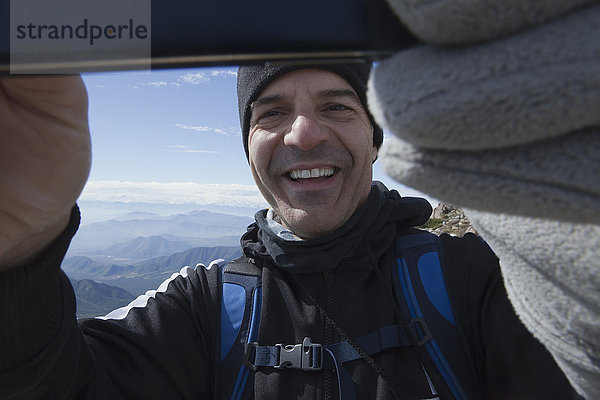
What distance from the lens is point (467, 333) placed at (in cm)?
241

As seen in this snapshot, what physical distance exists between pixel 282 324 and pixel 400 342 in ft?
2.84

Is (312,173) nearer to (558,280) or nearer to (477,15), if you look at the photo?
(558,280)

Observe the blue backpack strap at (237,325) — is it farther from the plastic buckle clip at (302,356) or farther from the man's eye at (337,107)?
the man's eye at (337,107)

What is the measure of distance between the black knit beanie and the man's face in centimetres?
6

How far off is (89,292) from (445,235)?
166m

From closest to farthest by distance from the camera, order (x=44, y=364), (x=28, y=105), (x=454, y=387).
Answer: (x=28, y=105), (x=44, y=364), (x=454, y=387)

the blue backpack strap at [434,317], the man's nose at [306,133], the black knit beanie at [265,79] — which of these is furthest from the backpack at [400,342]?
the black knit beanie at [265,79]

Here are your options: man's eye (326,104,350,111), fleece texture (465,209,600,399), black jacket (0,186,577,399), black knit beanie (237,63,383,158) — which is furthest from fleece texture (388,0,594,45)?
man's eye (326,104,350,111)

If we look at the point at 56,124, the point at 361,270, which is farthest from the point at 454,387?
the point at 56,124

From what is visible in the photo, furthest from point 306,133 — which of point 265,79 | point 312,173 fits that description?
point 265,79

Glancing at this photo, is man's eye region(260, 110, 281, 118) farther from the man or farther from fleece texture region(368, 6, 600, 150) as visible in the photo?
fleece texture region(368, 6, 600, 150)

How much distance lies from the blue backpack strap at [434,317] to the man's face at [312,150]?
661 mm

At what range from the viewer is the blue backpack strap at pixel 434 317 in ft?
7.45

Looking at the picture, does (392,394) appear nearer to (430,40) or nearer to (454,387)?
(454,387)
